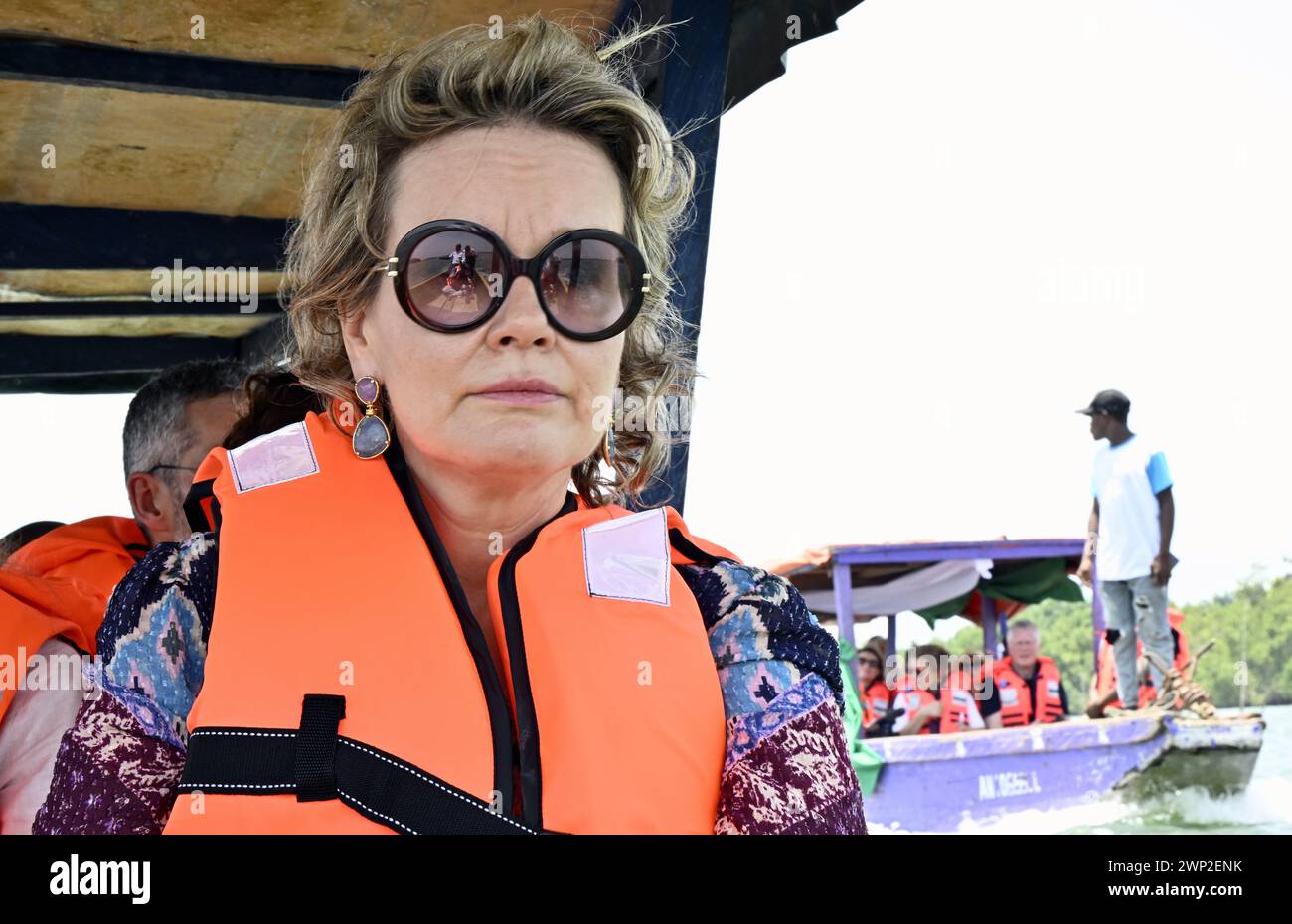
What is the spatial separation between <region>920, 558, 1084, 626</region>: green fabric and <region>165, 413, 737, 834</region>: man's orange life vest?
37.0ft

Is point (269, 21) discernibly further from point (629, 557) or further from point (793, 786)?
point (793, 786)

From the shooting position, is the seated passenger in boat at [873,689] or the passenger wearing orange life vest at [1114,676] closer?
the passenger wearing orange life vest at [1114,676]

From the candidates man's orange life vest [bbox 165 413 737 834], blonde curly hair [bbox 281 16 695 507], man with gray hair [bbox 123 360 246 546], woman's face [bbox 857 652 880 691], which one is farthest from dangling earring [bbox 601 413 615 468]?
woman's face [bbox 857 652 880 691]

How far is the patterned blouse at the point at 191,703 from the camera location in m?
1.30

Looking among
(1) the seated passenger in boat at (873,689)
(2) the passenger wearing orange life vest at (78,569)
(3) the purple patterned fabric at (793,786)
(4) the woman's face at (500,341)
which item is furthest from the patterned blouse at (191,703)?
(1) the seated passenger in boat at (873,689)

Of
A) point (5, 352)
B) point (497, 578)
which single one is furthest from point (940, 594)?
point (497, 578)

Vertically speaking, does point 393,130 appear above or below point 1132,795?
above

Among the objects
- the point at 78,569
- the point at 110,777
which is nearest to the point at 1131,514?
the point at 78,569

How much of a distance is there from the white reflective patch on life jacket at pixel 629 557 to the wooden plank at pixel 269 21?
1415 millimetres

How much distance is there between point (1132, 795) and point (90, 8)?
9.69 meters

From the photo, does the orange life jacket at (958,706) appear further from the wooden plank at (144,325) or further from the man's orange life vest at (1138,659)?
the wooden plank at (144,325)

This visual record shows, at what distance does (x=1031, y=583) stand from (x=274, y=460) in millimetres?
11637
